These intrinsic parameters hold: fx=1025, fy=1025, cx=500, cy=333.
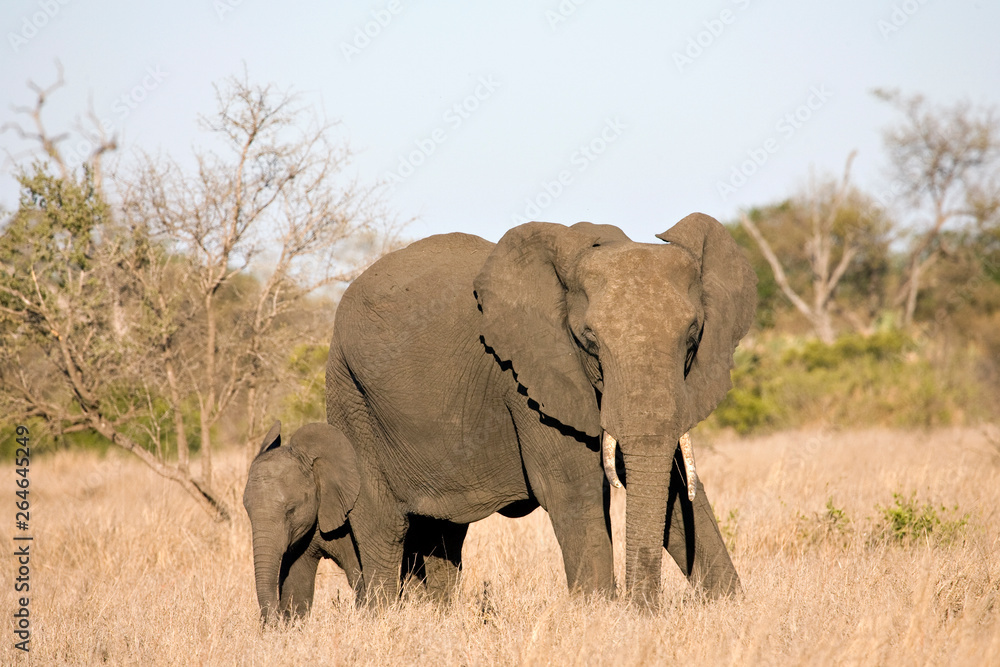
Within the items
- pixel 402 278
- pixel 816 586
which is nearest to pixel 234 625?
pixel 402 278

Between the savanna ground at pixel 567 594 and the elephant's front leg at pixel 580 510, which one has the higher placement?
the elephant's front leg at pixel 580 510

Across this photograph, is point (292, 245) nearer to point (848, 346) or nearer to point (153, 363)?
point (153, 363)

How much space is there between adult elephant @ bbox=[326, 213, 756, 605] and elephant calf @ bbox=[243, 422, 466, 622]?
0.24 m

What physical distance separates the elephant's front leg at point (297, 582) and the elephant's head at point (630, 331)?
2.24 meters

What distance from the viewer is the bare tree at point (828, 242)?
34.4 metres

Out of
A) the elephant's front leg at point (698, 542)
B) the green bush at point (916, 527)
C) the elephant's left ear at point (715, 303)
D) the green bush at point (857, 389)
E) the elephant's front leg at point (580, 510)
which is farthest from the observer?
the green bush at point (857, 389)

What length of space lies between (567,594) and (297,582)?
185 cm

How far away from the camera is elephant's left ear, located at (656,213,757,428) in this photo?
194 inches

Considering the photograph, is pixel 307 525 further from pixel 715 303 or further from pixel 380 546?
pixel 715 303

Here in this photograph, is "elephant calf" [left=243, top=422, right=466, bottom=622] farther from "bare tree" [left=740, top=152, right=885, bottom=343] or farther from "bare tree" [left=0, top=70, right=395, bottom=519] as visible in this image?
"bare tree" [left=740, top=152, right=885, bottom=343]

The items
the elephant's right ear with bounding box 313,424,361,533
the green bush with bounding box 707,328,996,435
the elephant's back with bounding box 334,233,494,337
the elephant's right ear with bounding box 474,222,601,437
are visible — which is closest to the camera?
the elephant's right ear with bounding box 474,222,601,437

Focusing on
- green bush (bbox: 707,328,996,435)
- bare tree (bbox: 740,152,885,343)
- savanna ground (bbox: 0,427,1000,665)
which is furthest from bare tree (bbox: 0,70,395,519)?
bare tree (bbox: 740,152,885,343)

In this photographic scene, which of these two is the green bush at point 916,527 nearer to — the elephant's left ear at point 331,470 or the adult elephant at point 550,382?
the adult elephant at point 550,382

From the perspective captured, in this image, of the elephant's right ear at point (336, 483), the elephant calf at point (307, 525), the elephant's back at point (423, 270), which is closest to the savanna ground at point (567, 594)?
the elephant calf at point (307, 525)
